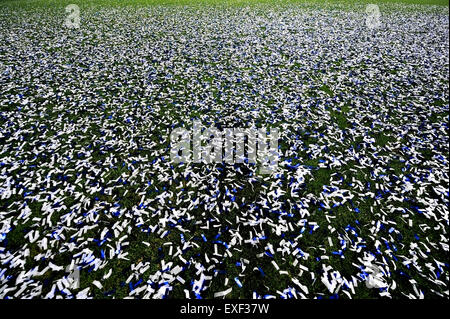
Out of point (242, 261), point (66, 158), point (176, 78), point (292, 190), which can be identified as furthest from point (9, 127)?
point (292, 190)

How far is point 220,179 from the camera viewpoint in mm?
6930

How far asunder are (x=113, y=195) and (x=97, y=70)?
31.2 ft

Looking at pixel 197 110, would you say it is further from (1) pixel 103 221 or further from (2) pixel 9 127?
(2) pixel 9 127

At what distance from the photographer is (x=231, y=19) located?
2286 cm

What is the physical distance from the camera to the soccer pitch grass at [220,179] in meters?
4.88

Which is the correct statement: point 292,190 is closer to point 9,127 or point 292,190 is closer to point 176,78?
point 176,78

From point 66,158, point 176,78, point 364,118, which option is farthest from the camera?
point 176,78

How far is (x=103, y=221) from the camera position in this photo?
18.7 feet

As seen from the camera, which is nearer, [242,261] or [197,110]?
[242,261]

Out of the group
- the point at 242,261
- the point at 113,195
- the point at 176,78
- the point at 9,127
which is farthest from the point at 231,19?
the point at 242,261

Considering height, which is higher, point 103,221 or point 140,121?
point 140,121

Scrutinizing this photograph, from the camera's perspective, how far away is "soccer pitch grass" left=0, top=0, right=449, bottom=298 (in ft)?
16.0

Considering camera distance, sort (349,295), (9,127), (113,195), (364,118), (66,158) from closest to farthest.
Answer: (349,295) → (113,195) → (66,158) → (9,127) → (364,118)

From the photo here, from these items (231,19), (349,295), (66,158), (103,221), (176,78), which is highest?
(231,19)
